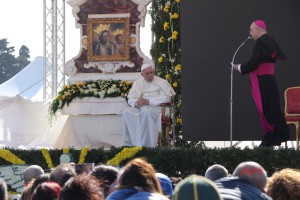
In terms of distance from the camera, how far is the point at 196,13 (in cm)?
1592

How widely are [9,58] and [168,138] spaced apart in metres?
32.6

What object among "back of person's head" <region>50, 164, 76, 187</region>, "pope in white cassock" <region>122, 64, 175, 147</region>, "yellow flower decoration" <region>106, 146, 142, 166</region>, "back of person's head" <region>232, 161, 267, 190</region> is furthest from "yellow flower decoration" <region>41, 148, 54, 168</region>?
"back of person's head" <region>232, 161, 267, 190</region>

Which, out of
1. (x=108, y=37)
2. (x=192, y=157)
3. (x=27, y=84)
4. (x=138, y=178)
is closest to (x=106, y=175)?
(x=138, y=178)

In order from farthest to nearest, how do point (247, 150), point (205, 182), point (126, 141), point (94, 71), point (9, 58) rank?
point (9, 58), point (94, 71), point (126, 141), point (247, 150), point (205, 182)

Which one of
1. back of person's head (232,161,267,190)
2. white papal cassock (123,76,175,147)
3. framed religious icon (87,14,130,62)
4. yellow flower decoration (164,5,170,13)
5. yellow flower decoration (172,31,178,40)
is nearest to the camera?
back of person's head (232,161,267,190)

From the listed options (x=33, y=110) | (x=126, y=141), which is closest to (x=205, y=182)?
(x=126, y=141)

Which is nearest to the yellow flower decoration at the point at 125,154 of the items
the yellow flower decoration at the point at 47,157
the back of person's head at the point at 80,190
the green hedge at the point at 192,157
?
the green hedge at the point at 192,157

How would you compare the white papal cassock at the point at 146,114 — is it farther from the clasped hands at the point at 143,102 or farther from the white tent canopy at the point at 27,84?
the white tent canopy at the point at 27,84

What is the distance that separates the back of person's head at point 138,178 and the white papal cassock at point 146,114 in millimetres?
8874

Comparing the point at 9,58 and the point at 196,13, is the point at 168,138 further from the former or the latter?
the point at 9,58

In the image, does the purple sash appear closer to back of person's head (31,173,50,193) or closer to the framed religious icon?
the framed religious icon

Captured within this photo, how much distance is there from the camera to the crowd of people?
449cm

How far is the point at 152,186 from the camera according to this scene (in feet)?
17.0

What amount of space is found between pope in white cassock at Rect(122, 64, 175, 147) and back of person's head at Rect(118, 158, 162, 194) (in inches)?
350
